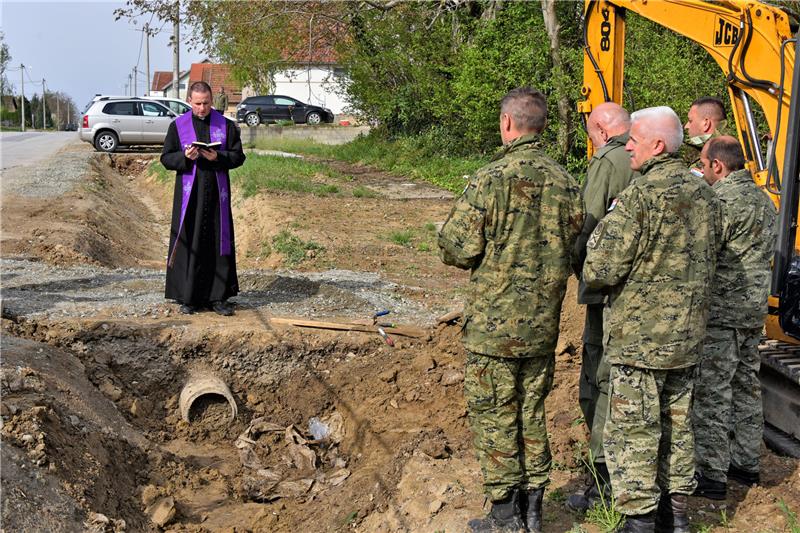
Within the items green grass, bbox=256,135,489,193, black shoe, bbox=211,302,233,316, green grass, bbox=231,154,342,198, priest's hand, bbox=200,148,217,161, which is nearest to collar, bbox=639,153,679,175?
priest's hand, bbox=200,148,217,161

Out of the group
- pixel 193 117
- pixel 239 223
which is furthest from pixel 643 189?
pixel 239 223

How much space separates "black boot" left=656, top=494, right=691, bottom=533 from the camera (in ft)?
14.3

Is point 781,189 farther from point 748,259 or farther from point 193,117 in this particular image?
point 193,117

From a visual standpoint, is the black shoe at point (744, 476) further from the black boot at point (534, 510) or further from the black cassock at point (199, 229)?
the black cassock at point (199, 229)

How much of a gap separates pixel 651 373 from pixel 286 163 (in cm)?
1802

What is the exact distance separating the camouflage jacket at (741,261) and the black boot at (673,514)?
1.12m

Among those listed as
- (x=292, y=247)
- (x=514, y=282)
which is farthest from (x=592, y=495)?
(x=292, y=247)

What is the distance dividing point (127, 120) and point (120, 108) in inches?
16.5

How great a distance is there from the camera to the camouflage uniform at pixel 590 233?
464cm

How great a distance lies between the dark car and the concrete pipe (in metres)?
31.4

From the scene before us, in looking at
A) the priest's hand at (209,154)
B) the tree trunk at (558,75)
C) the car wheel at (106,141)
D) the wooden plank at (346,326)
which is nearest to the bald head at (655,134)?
the wooden plank at (346,326)

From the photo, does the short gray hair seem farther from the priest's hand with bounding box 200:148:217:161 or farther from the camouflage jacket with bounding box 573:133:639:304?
the priest's hand with bounding box 200:148:217:161

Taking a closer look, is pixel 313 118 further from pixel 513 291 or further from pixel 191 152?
pixel 513 291

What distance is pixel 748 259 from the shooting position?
4984 mm
